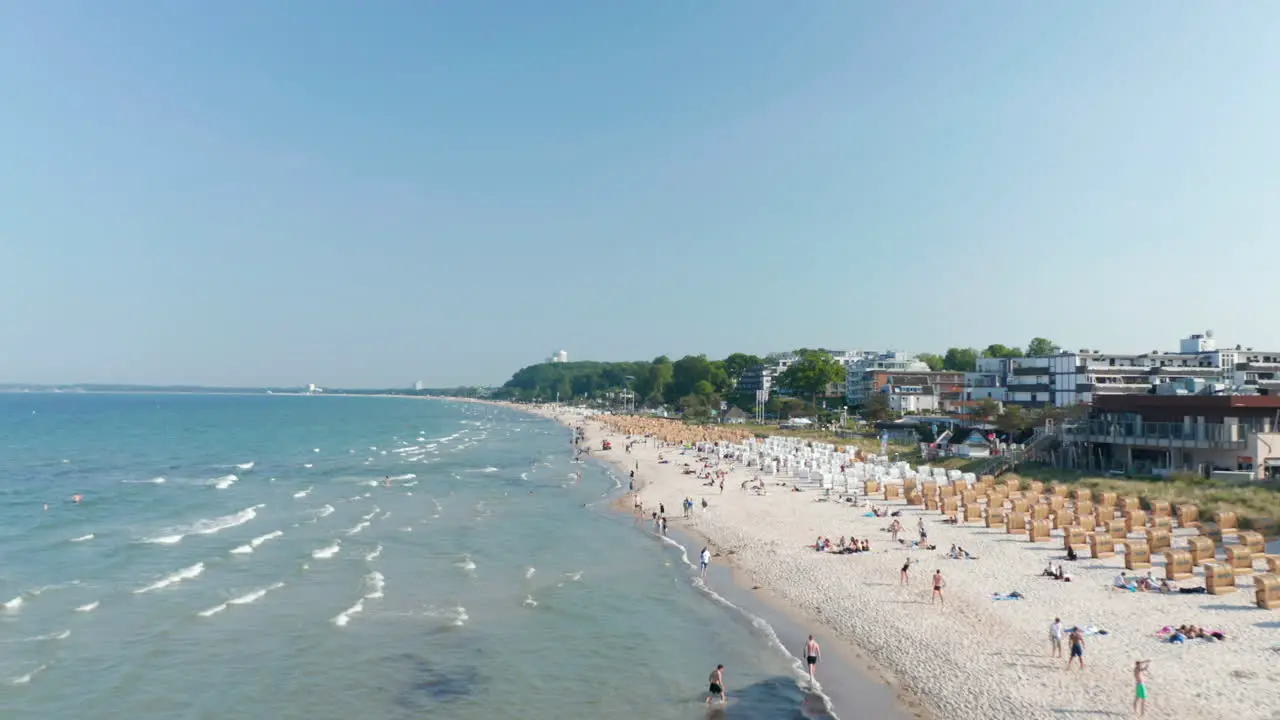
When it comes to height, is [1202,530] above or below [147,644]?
above

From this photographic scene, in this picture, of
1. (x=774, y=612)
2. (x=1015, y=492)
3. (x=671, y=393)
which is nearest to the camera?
(x=774, y=612)

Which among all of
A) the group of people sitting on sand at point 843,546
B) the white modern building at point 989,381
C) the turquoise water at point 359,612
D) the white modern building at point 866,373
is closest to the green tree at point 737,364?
the white modern building at point 866,373

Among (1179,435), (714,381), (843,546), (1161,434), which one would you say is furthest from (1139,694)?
(714,381)

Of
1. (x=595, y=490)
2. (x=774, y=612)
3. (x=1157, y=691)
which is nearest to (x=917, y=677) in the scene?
(x=1157, y=691)

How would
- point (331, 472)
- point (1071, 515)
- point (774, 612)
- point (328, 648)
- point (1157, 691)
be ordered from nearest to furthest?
1. point (1157, 691)
2. point (328, 648)
3. point (774, 612)
4. point (1071, 515)
5. point (331, 472)

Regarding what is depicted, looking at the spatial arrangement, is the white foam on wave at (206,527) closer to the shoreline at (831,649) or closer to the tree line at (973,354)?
the shoreline at (831,649)

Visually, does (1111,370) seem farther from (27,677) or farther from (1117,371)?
(27,677)

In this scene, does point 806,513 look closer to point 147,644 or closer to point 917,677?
point 917,677
